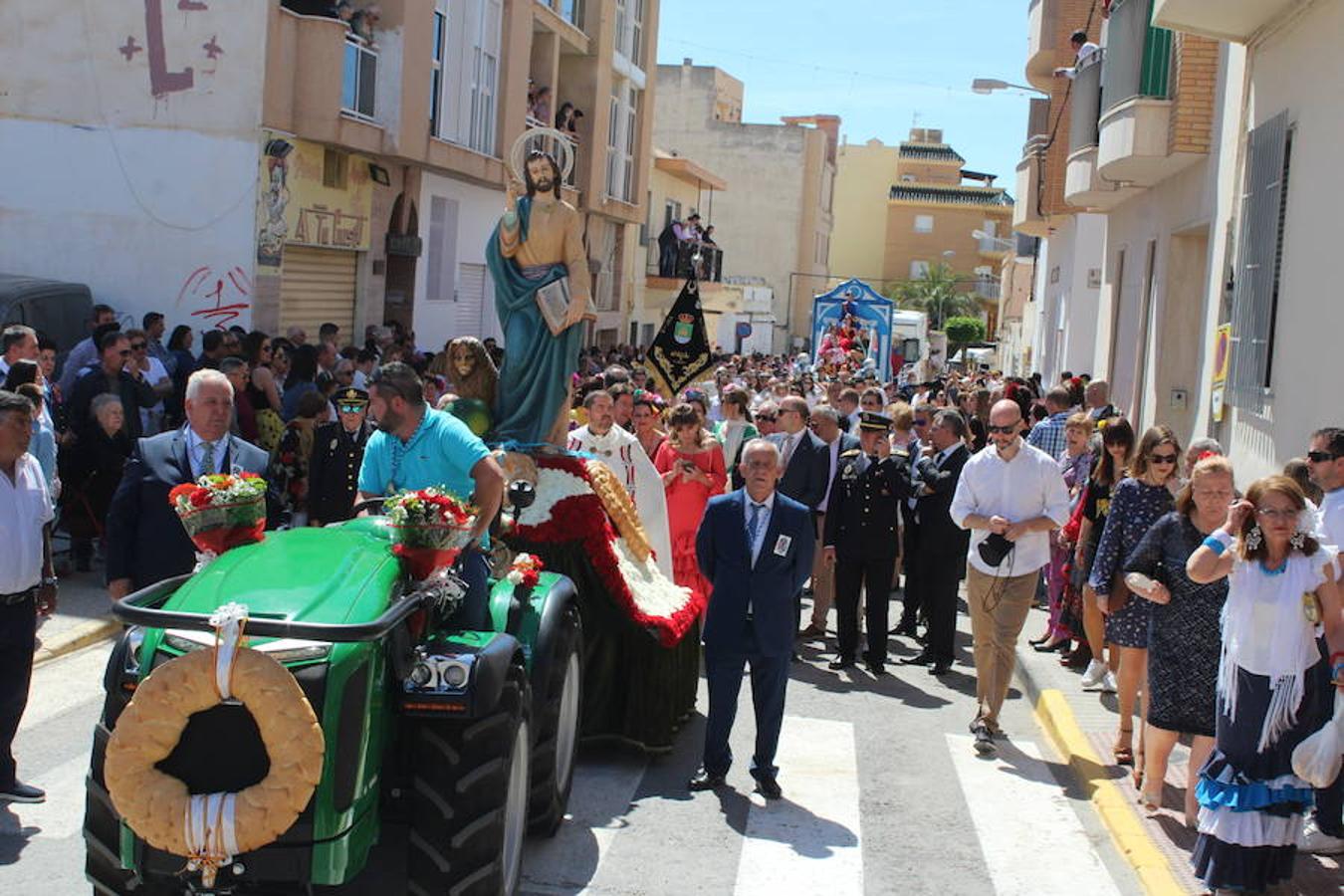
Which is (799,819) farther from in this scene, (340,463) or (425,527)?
(340,463)

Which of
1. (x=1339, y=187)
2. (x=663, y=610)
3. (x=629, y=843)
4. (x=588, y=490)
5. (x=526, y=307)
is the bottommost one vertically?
(x=629, y=843)

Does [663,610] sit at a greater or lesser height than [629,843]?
greater

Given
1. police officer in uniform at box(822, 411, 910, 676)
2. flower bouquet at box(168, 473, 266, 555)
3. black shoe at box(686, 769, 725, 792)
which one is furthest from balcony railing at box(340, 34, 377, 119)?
flower bouquet at box(168, 473, 266, 555)

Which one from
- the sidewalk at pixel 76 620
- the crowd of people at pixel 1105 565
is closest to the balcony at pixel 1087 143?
the crowd of people at pixel 1105 565

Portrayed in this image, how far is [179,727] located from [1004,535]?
→ 19.2 ft

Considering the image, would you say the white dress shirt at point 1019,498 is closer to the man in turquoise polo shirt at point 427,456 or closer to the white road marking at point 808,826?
the white road marking at point 808,826

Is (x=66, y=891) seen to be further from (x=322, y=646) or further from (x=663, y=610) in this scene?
A: (x=663, y=610)

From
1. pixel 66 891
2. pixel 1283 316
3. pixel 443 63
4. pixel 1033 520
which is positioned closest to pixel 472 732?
pixel 66 891

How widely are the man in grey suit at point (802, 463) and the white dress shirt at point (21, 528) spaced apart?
6.36 meters

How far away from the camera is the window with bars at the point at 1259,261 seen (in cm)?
1205

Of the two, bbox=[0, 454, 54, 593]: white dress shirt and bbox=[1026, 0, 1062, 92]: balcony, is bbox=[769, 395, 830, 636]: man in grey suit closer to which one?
bbox=[0, 454, 54, 593]: white dress shirt

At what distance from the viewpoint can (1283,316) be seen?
11.8 metres

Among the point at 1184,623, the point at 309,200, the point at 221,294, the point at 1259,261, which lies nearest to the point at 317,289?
the point at 309,200

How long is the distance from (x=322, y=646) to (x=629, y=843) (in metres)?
2.69
